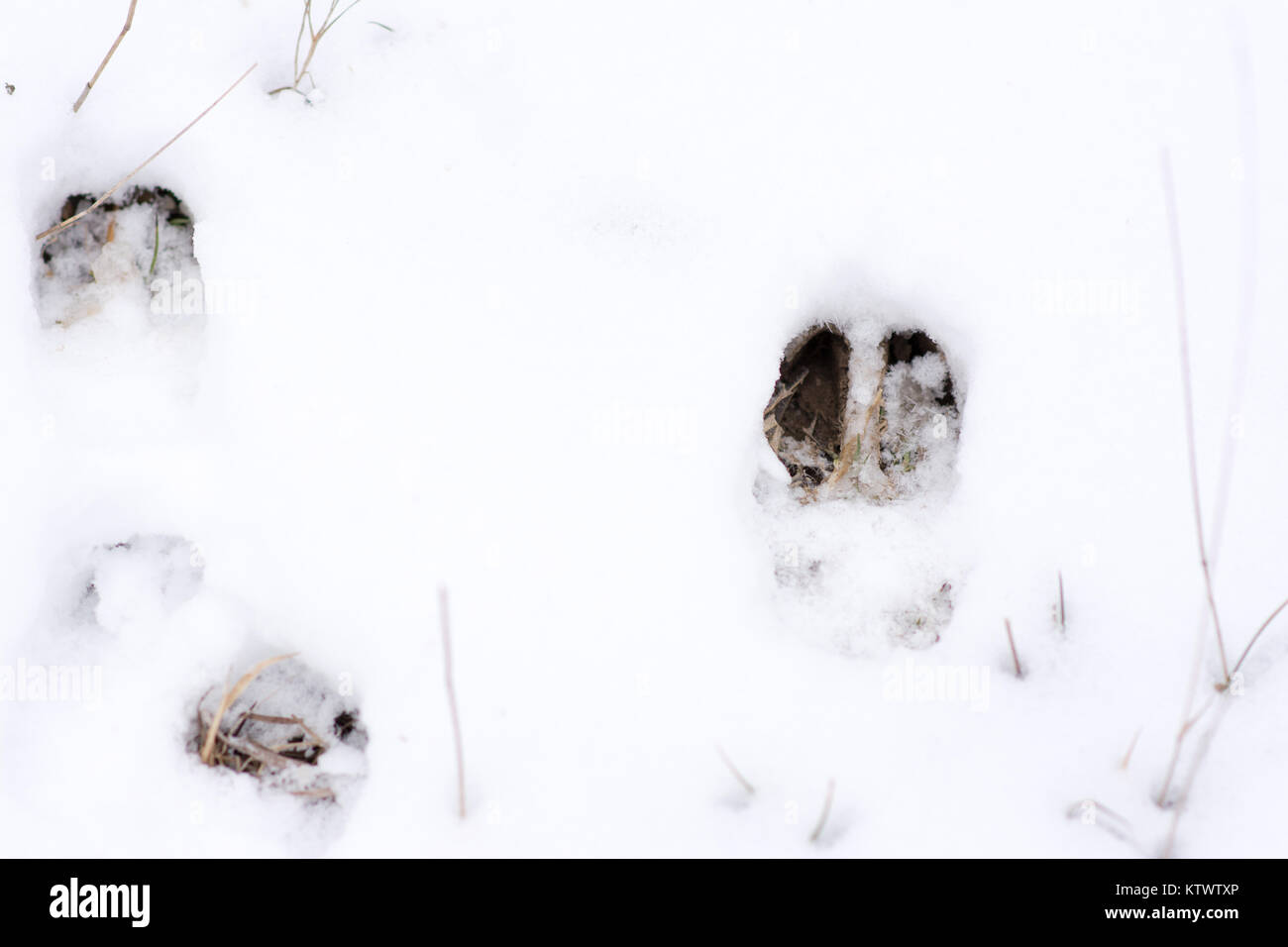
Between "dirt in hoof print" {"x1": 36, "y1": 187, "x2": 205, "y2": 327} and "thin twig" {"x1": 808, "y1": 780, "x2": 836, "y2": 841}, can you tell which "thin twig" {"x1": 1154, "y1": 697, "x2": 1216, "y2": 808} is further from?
"dirt in hoof print" {"x1": 36, "y1": 187, "x2": 205, "y2": 327}

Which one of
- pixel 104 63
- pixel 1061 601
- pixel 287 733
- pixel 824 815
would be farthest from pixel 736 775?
pixel 104 63

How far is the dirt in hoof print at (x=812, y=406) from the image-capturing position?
5.20ft

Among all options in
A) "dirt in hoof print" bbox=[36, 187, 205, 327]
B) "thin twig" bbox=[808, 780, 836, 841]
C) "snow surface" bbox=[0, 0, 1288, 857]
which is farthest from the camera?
"dirt in hoof print" bbox=[36, 187, 205, 327]

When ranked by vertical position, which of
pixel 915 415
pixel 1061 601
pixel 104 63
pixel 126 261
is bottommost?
pixel 1061 601

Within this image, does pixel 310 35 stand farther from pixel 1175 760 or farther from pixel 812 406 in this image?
pixel 1175 760

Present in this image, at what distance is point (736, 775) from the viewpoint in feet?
4.46

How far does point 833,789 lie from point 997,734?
270 mm

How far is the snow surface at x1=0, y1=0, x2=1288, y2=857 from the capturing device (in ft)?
4.60

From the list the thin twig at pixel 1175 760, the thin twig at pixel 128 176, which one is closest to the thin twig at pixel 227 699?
the thin twig at pixel 128 176

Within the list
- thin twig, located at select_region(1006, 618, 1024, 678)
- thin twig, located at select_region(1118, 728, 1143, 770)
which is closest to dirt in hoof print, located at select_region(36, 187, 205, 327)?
thin twig, located at select_region(1006, 618, 1024, 678)

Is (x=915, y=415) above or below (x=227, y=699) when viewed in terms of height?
above

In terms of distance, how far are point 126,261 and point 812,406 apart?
3.85 feet

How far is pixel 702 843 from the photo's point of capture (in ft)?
4.52
